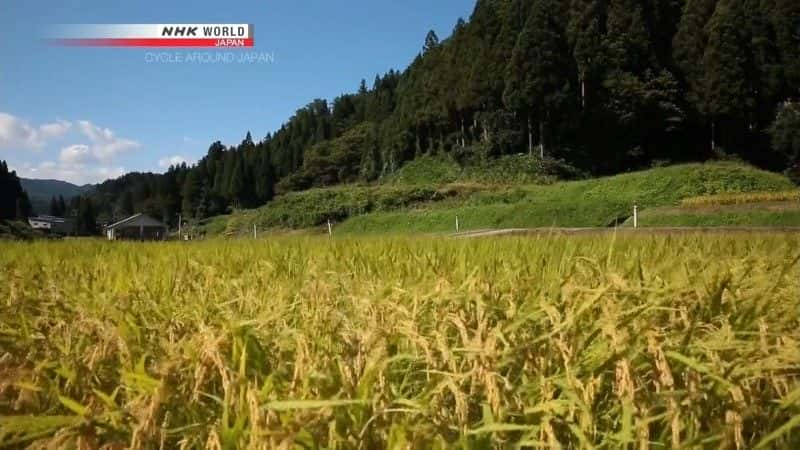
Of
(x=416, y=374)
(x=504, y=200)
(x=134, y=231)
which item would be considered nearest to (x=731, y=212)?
(x=504, y=200)

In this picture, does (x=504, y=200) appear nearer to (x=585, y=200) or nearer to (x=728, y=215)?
(x=585, y=200)

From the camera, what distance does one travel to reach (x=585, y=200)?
86.6 ft

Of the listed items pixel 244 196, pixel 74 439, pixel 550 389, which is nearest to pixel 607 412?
pixel 550 389

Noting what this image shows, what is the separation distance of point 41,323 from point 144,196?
272 ft

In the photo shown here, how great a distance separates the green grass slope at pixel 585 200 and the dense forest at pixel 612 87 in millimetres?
6435

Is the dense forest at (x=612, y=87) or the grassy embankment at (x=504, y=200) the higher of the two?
the dense forest at (x=612, y=87)

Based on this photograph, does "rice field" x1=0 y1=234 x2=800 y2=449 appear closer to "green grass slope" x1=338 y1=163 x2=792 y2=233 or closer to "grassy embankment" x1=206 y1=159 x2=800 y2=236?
"grassy embankment" x1=206 y1=159 x2=800 y2=236

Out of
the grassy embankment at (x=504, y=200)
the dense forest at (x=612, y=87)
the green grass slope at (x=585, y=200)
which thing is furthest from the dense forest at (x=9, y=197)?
the dense forest at (x=612, y=87)

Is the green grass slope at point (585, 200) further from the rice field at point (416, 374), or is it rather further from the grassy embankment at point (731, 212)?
the rice field at point (416, 374)

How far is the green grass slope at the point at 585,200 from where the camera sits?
23.4 m

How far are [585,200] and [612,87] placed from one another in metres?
15.8

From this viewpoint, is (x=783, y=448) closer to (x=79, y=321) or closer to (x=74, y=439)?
(x=74, y=439)

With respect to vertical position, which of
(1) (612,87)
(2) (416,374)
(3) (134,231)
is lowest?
(2) (416,374)

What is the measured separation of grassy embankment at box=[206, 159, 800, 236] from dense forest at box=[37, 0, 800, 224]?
3966 millimetres
